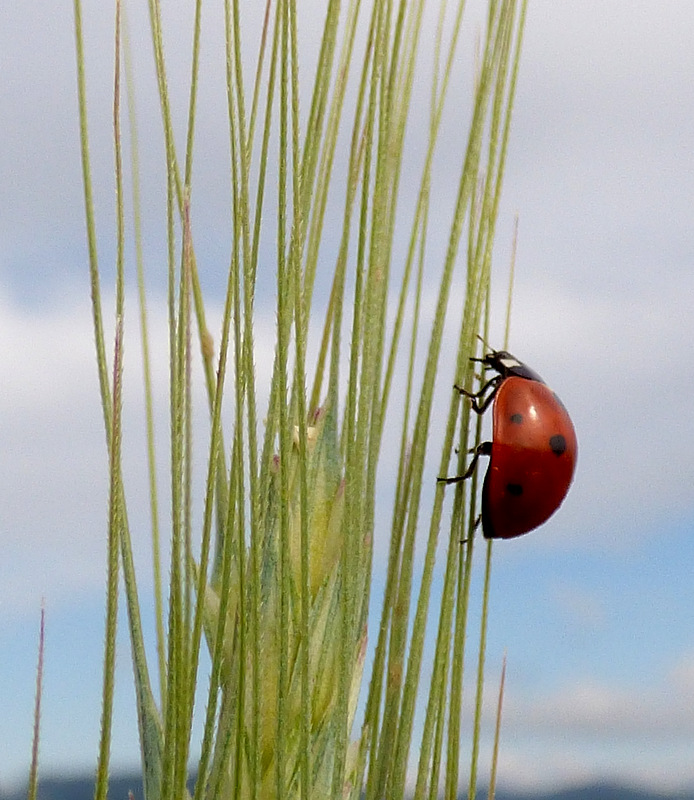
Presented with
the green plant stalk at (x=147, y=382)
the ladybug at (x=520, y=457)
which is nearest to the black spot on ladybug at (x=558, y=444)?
the ladybug at (x=520, y=457)

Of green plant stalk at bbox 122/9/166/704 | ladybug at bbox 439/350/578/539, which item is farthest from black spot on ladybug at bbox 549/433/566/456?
green plant stalk at bbox 122/9/166/704

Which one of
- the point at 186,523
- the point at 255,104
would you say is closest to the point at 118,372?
the point at 186,523

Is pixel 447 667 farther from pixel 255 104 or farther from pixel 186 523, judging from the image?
pixel 255 104

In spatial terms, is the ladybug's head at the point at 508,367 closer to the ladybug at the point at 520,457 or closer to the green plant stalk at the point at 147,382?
the ladybug at the point at 520,457

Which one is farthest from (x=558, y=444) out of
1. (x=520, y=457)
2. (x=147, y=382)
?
(x=147, y=382)

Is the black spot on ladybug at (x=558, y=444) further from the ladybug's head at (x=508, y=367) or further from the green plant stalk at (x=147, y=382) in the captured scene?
the green plant stalk at (x=147, y=382)

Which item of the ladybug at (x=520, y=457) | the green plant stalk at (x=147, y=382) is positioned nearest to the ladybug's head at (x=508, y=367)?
the ladybug at (x=520, y=457)

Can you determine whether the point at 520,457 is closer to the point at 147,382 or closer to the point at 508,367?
the point at 508,367

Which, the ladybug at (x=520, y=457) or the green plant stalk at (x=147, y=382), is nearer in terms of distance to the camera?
the green plant stalk at (x=147, y=382)
